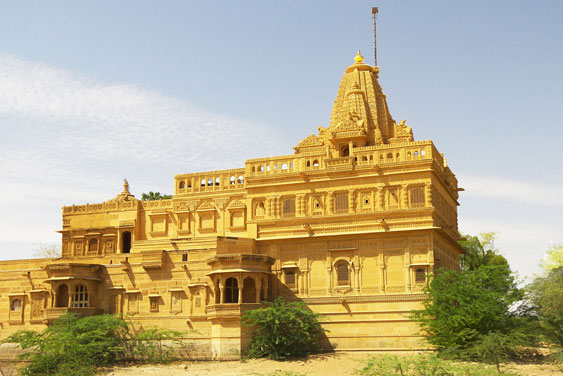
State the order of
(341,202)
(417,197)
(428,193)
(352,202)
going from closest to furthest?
(428,193)
(417,197)
(352,202)
(341,202)

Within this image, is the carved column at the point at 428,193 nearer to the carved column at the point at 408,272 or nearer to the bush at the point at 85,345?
the carved column at the point at 408,272

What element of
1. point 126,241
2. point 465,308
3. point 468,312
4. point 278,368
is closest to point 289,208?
point 278,368

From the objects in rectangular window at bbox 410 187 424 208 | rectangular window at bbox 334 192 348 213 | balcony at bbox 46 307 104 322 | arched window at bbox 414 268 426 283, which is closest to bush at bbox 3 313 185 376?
balcony at bbox 46 307 104 322

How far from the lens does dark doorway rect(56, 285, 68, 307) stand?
38938mm

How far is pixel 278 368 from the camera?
32.1 meters

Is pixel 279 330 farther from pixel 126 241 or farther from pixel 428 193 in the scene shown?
pixel 126 241

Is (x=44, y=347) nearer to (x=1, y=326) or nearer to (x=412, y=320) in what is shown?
(x=1, y=326)

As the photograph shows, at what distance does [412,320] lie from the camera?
34500mm

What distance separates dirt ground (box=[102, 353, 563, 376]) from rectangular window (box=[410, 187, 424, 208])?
7670 millimetres

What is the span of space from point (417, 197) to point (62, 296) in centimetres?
1960

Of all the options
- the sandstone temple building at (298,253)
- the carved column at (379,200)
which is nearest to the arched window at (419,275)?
the sandstone temple building at (298,253)

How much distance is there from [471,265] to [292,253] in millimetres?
22713

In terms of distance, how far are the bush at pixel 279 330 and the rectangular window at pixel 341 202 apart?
560cm

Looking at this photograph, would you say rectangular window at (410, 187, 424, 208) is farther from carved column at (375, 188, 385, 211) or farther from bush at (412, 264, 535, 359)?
bush at (412, 264, 535, 359)
